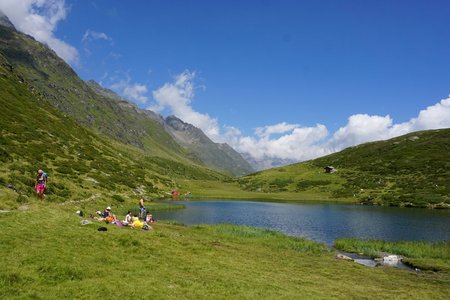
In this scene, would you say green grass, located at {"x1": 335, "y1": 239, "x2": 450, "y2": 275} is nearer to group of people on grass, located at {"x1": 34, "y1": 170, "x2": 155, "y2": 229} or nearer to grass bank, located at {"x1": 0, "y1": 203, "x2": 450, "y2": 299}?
grass bank, located at {"x1": 0, "y1": 203, "x2": 450, "y2": 299}

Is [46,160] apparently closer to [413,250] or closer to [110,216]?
[110,216]

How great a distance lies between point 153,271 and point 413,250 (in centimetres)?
3818

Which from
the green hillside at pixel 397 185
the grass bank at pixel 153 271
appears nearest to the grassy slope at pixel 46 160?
the grass bank at pixel 153 271

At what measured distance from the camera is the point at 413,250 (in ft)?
157

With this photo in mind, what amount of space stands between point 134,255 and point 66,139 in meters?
88.4

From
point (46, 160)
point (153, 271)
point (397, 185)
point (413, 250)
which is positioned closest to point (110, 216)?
point (153, 271)

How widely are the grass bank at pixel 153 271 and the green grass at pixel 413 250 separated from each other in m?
5.76

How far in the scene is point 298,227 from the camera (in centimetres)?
7138

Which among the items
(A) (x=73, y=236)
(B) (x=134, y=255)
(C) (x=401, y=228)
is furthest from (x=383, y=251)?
(A) (x=73, y=236)

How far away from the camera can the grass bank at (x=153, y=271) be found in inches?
789

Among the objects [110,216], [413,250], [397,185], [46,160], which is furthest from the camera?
[397,185]

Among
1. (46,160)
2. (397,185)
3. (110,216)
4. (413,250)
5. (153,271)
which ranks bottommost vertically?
(413,250)

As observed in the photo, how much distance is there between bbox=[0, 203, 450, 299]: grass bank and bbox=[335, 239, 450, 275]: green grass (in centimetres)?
576

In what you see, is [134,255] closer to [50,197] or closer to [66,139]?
[50,197]
